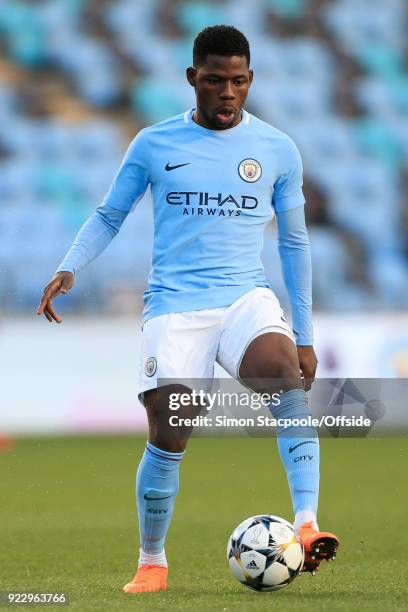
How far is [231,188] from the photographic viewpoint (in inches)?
174

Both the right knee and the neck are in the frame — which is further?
the neck

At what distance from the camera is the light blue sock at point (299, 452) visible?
426 centimetres

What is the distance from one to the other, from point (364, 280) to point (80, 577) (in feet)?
31.8

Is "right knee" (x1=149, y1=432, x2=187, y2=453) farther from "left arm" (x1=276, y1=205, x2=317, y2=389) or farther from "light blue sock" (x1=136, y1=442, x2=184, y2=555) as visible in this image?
"left arm" (x1=276, y1=205, x2=317, y2=389)

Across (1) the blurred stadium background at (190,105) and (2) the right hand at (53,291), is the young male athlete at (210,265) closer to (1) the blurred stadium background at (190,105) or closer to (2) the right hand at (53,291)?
(2) the right hand at (53,291)

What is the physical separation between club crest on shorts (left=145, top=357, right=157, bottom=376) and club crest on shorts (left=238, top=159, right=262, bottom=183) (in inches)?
27.9

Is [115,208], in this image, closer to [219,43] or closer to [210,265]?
[210,265]

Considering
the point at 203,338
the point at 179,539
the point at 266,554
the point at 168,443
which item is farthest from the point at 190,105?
the point at 266,554

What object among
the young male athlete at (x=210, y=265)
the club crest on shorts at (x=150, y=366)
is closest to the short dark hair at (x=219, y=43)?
the young male athlete at (x=210, y=265)

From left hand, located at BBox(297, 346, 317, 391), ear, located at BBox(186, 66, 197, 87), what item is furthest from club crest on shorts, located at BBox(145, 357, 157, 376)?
ear, located at BBox(186, 66, 197, 87)

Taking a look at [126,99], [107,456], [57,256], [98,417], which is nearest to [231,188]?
[107,456]

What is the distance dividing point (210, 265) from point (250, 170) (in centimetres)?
36

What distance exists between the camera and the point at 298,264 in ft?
15.1

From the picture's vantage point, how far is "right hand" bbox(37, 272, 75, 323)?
14.1 feet
